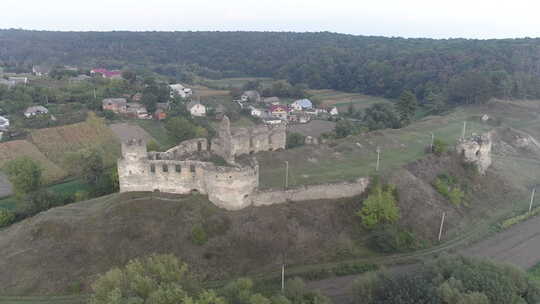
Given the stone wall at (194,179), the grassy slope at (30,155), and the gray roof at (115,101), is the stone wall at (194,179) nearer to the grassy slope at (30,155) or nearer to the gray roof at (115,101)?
the grassy slope at (30,155)

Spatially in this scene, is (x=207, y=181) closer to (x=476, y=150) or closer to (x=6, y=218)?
(x=6, y=218)

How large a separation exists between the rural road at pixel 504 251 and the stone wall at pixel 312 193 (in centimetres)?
781

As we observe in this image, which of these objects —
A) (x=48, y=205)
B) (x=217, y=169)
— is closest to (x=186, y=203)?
(x=217, y=169)

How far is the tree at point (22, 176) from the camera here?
41.8 m

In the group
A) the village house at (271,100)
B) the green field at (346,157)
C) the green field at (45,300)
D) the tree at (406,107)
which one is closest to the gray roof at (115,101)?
the village house at (271,100)

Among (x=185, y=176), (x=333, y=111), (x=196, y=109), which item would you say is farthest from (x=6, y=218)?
(x=333, y=111)

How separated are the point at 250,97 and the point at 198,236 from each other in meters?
80.0

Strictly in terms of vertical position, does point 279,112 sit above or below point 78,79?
below

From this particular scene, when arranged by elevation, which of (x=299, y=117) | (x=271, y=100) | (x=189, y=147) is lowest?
(x=299, y=117)

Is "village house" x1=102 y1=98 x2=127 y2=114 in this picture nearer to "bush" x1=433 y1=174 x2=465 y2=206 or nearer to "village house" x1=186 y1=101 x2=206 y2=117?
"village house" x1=186 y1=101 x2=206 y2=117

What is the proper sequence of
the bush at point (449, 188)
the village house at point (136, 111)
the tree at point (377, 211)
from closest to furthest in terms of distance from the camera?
the tree at point (377, 211) < the bush at point (449, 188) < the village house at point (136, 111)

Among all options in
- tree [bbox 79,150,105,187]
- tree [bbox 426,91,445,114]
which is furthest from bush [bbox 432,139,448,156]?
tree [bbox 426,91,445,114]

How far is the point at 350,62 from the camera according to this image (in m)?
139

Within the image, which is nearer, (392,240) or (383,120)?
(392,240)
